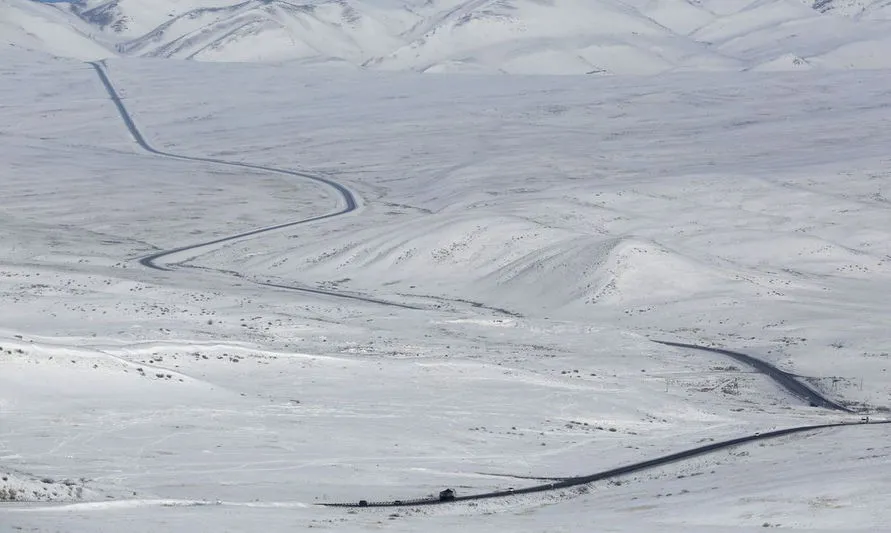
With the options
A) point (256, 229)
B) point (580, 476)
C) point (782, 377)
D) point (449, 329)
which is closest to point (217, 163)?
point (256, 229)

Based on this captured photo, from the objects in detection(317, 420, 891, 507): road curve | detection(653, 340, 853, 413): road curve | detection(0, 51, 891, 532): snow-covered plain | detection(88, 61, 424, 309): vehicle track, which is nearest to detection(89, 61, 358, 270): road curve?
detection(88, 61, 424, 309): vehicle track

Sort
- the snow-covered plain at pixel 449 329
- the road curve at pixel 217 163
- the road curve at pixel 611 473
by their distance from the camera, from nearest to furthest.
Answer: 1. the road curve at pixel 611 473
2. the snow-covered plain at pixel 449 329
3. the road curve at pixel 217 163

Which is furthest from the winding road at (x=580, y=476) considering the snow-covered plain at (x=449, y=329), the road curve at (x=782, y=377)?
the snow-covered plain at (x=449, y=329)

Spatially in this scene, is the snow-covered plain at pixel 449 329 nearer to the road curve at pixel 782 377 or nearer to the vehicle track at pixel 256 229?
the road curve at pixel 782 377

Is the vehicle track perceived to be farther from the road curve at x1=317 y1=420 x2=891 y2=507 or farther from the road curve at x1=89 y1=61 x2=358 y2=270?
the road curve at x1=317 y1=420 x2=891 y2=507

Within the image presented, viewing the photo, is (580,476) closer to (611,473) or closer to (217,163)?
(611,473)

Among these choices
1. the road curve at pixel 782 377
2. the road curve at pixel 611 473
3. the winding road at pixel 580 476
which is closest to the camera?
the road curve at pixel 611 473
